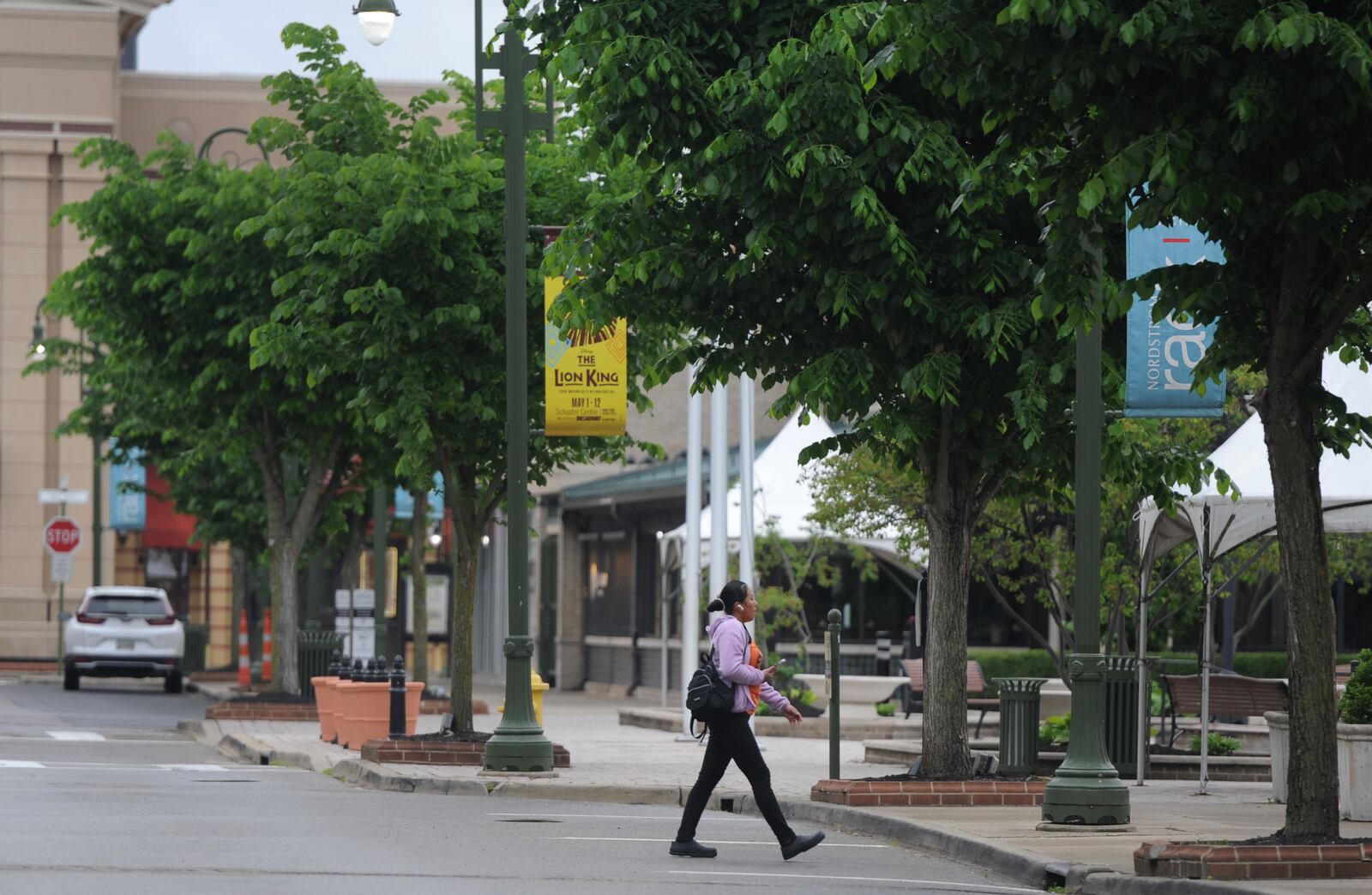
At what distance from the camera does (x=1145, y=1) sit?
10.5 m

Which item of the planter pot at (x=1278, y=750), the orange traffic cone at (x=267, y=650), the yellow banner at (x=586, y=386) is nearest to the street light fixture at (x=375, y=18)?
the yellow banner at (x=586, y=386)

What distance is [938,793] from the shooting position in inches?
621

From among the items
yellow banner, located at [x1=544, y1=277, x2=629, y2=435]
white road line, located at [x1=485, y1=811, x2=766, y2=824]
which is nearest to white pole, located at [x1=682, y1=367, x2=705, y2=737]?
yellow banner, located at [x1=544, y1=277, x2=629, y2=435]

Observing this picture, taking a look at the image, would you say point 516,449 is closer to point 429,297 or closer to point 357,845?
point 429,297

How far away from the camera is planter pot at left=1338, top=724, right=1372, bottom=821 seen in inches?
583

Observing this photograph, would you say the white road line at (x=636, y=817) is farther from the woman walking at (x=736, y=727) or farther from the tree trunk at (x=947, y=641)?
the woman walking at (x=736, y=727)

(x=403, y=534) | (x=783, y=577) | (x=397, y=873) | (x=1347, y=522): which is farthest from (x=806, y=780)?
(x=403, y=534)

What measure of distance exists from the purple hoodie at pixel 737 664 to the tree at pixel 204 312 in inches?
542

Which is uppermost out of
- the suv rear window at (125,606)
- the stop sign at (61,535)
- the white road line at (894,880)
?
the stop sign at (61,535)

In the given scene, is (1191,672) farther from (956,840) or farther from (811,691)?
(956,840)

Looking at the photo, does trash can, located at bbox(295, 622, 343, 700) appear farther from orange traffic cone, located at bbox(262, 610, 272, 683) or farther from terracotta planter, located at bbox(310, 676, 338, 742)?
terracotta planter, located at bbox(310, 676, 338, 742)

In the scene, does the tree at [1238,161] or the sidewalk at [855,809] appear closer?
the tree at [1238,161]

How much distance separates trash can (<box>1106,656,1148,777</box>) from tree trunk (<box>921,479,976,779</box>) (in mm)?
3137

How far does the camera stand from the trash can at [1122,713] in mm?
19125
